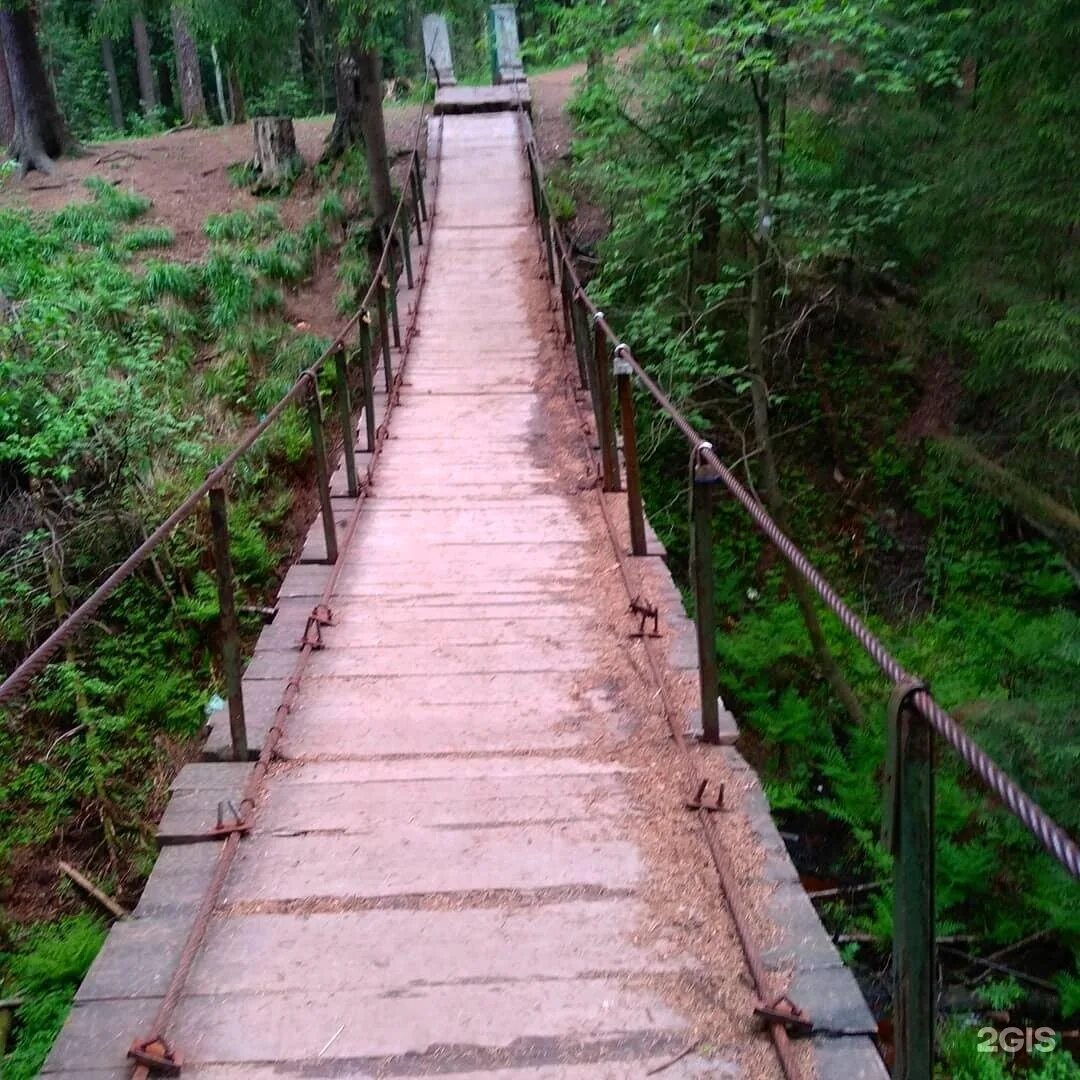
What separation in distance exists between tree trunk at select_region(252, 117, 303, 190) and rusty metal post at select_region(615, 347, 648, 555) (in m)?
10.9

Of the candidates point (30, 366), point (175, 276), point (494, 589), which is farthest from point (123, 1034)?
point (175, 276)

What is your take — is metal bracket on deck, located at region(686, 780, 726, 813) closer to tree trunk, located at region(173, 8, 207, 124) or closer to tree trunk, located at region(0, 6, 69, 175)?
tree trunk, located at region(0, 6, 69, 175)

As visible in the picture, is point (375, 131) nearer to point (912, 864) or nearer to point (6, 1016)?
point (6, 1016)

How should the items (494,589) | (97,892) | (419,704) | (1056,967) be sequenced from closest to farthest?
(419,704)
(494,589)
(97,892)
(1056,967)

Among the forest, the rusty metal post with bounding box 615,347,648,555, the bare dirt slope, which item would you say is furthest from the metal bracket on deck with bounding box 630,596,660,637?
the bare dirt slope

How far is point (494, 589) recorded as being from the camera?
4.88 metres

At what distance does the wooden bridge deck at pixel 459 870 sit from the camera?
7.55ft

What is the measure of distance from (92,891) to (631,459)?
13.1 ft

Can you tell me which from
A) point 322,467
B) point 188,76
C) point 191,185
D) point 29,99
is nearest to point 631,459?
point 322,467

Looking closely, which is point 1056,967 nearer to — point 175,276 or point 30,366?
point 30,366

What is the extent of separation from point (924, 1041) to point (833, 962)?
777mm

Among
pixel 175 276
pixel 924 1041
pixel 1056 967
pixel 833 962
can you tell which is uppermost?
pixel 175 276

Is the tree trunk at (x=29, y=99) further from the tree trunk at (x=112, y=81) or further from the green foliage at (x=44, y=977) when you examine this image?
the tree trunk at (x=112, y=81)

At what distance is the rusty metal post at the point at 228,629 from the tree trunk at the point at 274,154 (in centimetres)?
1221
